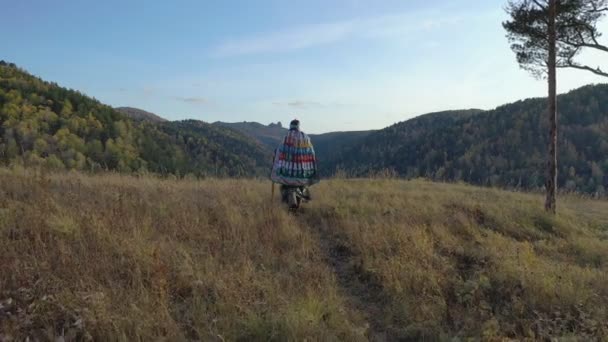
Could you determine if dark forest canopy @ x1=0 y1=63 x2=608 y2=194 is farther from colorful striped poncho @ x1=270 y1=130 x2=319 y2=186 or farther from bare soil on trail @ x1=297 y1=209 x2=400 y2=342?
bare soil on trail @ x1=297 y1=209 x2=400 y2=342

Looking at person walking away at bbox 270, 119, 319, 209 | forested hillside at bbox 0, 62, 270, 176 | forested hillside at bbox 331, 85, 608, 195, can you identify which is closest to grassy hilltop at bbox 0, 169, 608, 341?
person walking away at bbox 270, 119, 319, 209

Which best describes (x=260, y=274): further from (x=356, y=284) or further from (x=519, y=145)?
(x=519, y=145)

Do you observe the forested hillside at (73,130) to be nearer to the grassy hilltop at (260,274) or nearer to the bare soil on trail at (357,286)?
the grassy hilltop at (260,274)

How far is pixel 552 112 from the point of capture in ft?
35.0

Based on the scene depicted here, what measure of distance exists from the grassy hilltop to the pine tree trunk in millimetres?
2780

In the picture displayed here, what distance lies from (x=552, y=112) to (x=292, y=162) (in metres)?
7.03

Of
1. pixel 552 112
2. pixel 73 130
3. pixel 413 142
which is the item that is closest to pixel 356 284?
pixel 552 112

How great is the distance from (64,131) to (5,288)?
6543 centimetres

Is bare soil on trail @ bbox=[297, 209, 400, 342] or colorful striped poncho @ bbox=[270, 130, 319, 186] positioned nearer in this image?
bare soil on trail @ bbox=[297, 209, 400, 342]

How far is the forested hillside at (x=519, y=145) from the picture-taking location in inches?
2958

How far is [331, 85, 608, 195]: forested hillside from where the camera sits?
246ft

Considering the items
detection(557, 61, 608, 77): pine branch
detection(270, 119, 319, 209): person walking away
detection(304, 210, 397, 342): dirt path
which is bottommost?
detection(304, 210, 397, 342): dirt path

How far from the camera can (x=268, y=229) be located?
22.3 feet

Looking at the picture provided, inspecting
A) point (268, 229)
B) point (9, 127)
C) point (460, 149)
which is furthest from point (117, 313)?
point (460, 149)
